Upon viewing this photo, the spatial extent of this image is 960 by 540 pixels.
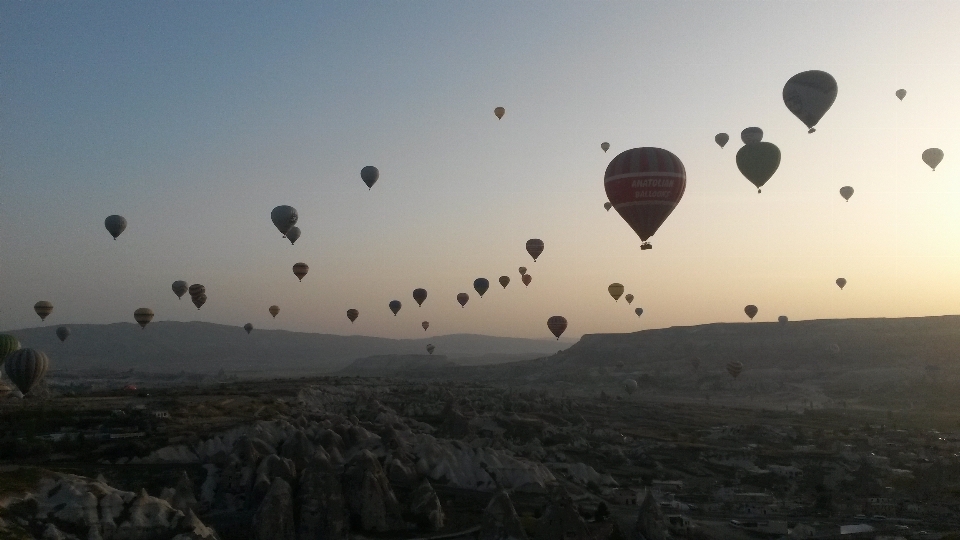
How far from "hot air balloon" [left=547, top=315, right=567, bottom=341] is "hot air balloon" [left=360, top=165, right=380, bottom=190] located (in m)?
24.9

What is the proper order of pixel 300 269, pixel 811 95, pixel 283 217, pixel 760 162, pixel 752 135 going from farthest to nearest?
pixel 300 269
pixel 283 217
pixel 752 135
pixel 760 162
pixel 811 95

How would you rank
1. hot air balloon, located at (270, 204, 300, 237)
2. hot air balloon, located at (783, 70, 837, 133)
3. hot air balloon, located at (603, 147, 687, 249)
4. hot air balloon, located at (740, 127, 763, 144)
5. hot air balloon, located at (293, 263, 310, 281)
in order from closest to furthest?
hot air balloon, located at (603, 147, 687, 249)
hot air balloon, located at (783, 70, 837, 133)
hot air balloon, located at (740, 127, 763, 144)
hot air balloon, located at (270, 204, 300, 237)
hot air balloon, located at (293, 263, 310, 281)

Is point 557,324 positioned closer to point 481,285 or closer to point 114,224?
point 481,285

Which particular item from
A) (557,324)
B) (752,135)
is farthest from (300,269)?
(752,135)

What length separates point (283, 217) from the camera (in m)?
59.1

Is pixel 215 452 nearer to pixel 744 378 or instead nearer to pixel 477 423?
pixel 477 423

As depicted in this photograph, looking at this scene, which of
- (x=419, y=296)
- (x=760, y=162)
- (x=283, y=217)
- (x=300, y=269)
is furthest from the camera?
(x=419, y=296)

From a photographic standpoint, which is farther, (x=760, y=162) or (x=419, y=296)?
(x=419, y=296)

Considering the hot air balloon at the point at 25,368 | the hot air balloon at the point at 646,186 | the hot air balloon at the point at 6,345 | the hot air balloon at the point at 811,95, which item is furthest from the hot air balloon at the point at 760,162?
the hot air balloon at the point at 6,345

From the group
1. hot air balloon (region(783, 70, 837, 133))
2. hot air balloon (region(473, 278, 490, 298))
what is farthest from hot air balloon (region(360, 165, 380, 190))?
hot air balloon (region(783, 70, 837, 133))

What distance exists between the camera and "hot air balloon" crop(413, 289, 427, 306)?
262 feet

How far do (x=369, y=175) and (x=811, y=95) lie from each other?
33.4 metres

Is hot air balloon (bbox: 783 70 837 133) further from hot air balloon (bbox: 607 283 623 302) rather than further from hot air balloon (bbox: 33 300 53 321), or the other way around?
hot air balloon (bbox: 33 300 53 321)

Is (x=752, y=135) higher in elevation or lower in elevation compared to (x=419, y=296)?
higher
